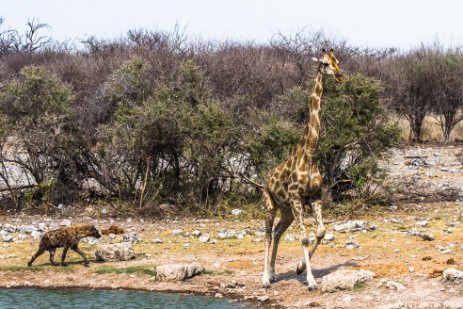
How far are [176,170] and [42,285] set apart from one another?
317 inches

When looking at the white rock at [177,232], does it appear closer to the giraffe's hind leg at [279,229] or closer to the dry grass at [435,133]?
the giraffe's hind leg at [279,229]

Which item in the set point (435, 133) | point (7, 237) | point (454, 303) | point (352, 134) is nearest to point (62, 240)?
point (7, 237)

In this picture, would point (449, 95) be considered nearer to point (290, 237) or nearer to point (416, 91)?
point (416, 91)

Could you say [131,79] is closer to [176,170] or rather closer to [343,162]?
[176,170]

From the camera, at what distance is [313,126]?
41.0ft

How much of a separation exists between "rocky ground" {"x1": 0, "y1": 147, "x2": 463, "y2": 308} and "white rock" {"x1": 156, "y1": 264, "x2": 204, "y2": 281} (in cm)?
9

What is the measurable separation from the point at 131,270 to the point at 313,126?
176 inches

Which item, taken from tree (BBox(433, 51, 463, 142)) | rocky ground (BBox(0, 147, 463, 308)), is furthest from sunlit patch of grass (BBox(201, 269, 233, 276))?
tree (BBox(433, 51, 463, 142))

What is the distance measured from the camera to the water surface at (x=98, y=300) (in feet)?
40.9

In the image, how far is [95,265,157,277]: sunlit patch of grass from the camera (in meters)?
14.3

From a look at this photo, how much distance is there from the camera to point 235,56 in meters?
42.3

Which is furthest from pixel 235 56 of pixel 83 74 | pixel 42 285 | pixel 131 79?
pixel 42 285

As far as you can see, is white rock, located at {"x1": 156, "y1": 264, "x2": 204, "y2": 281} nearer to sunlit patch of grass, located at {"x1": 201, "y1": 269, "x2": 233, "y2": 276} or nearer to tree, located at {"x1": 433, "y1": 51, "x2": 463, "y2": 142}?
sunlit patch of grass, located at {"x1": 201, "y1": 269, "x2": 233, "y2": 276}

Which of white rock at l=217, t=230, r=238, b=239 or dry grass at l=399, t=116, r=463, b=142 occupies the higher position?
dry grass at l=399, t=116, r=463, b=142
